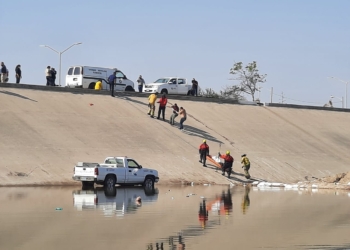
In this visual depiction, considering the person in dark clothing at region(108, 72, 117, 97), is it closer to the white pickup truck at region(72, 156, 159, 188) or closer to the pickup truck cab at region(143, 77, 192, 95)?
the pickup truck cab at region(143, 77, 192, 95)

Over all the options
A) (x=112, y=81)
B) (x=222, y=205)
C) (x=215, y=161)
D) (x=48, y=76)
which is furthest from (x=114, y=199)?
(x=48, y=76)

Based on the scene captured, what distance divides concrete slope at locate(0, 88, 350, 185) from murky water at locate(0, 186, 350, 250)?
610 cm

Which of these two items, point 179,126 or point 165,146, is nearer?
point 165,146

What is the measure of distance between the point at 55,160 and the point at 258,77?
66873 mm

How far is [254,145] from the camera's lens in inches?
2074

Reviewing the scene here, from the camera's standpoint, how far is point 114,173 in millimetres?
35844

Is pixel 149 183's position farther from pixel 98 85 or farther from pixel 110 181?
pixel 98 85

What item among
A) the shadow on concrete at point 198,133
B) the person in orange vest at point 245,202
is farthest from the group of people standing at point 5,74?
the person in orange vest at point 245,202

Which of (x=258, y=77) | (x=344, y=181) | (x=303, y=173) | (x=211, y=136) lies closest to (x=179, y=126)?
(x=211, y=136)

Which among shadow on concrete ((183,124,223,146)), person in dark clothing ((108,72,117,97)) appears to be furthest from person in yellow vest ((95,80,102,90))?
shadow on concrete ((183,124,223,146))

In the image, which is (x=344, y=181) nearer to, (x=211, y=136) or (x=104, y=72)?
(x=211, y=136)

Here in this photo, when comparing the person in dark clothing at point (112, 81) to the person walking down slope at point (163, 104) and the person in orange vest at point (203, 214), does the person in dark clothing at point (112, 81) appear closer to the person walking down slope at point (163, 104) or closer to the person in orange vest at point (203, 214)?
the person walking down slope at point (163, 104)

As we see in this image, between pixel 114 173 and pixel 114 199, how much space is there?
19.3ft

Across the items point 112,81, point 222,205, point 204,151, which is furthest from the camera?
point 112,81
